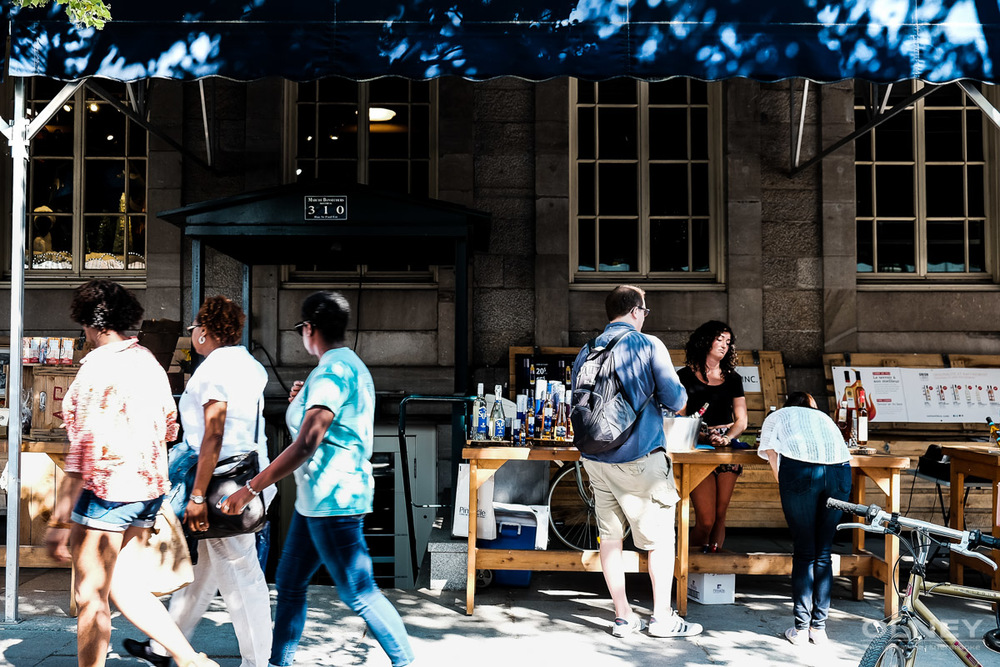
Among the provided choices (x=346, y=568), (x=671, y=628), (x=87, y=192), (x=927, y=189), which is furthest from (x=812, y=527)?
(x=87, y=192)

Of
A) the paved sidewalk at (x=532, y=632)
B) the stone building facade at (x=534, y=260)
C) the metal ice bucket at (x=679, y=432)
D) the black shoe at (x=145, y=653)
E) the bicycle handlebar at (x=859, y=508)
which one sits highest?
the stone building facade at (x=534, y=260)

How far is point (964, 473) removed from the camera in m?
6.66

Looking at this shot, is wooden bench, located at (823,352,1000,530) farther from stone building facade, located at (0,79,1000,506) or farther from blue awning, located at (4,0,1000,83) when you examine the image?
blue awning, located at (4,0,1000,83)

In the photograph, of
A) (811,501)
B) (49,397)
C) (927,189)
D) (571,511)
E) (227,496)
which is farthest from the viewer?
(927,189)

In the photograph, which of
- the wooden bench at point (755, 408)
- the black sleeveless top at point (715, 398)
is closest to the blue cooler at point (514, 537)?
the black sleeveless top at point (715, 398)

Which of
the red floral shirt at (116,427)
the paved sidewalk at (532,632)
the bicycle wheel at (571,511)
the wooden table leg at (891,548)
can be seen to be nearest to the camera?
the red floral shirt at (116,427)

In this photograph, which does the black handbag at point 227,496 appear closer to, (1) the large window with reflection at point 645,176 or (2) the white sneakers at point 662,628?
(2) the white sneakers at point 662,628

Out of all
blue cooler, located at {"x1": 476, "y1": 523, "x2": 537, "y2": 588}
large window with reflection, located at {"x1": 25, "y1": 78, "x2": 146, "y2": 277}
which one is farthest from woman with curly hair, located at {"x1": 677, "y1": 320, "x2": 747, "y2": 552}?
large window with reflection, located at {"x1": 25, "y1": 78, "x2": 146, "y2": 277}

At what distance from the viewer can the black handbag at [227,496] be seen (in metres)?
4.21

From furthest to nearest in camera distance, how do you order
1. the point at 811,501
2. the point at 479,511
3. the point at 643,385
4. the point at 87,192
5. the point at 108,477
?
the point at 87,192 → the point at 479,511 → the point at 811,501 → the point at 643,385 → the point at 108,477

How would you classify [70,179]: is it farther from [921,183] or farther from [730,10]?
[921,183]

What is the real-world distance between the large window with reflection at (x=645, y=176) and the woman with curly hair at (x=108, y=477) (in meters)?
6.33

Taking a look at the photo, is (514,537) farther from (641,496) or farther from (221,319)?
(221,319)

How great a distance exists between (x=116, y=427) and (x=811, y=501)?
154 inches
